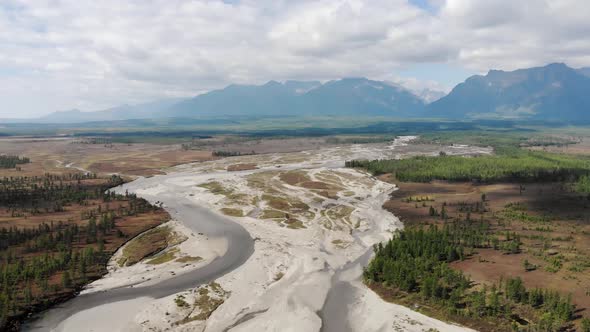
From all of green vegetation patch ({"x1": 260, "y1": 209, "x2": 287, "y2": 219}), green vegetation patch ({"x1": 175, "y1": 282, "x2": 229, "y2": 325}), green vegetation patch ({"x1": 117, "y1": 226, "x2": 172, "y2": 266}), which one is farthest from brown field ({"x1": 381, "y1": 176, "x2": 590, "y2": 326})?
green vegetation patch ({"x1": 117, "y1": 226, "x2": 172, "y2": 266})

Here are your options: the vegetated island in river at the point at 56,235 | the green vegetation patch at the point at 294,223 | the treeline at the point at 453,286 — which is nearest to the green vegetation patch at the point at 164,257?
the vegetated island in river at the point at 56,235

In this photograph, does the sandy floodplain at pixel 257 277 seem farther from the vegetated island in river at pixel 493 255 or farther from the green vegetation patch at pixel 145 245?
the vegetated island in river at pixel 493 255

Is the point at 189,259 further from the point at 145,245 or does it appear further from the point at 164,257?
the point at 145,245

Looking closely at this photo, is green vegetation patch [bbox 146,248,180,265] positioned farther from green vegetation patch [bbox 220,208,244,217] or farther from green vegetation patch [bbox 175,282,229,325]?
green vegetation patch [bbox 220,208,244,217]

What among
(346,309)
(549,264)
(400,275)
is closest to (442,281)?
(400,275)

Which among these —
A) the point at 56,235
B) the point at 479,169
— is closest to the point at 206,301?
the point at 56,235

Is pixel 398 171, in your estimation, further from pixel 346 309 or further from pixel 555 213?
pixel 346 309
